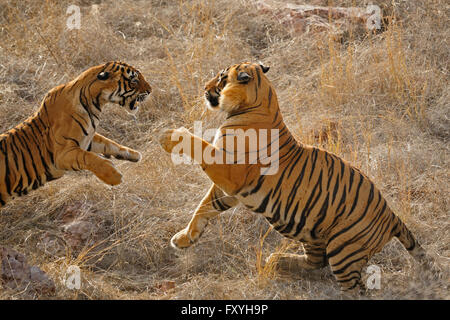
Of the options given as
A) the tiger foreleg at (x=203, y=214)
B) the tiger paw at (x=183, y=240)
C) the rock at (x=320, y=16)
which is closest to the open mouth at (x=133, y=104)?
the tiger foreleg at (x=203, y=214)

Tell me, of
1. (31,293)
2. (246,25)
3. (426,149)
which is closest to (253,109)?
(31,293)

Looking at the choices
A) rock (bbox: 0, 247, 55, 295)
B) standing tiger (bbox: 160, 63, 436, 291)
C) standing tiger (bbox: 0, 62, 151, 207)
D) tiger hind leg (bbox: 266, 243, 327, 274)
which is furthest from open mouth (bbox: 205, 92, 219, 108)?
rock (bbox: 0, 247, 55, 295)

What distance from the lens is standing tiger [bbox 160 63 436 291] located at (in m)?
3.75

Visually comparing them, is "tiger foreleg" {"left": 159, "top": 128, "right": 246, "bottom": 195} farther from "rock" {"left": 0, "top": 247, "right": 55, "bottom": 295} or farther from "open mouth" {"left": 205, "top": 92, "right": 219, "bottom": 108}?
"rock" {"left": 0, "top": 247, "right": 55, "bottom": 295}

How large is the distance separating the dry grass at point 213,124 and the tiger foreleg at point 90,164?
0.51 m

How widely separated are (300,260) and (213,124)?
5.83ft

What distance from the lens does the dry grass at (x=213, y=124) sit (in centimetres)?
423

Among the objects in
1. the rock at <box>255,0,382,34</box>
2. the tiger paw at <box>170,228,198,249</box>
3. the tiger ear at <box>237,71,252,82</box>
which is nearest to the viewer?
the tiger ear at <box>237,71,252,82</box>

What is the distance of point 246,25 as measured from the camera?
7.38 meters

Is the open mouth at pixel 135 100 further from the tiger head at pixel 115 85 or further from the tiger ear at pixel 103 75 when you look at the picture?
the tiger ear at pixel 103 75

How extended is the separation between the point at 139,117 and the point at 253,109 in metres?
2.40

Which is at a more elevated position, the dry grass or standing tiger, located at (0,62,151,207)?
standing tiger, located at (0,62,151,207)

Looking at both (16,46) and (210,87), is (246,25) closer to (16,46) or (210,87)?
(16,46)

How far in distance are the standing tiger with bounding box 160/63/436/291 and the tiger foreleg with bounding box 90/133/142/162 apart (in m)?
0.76
